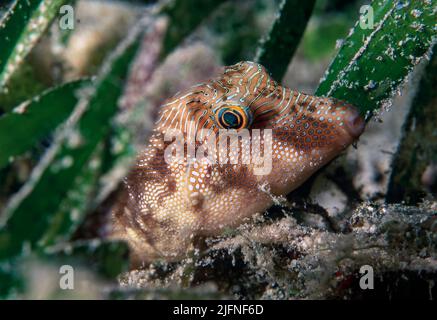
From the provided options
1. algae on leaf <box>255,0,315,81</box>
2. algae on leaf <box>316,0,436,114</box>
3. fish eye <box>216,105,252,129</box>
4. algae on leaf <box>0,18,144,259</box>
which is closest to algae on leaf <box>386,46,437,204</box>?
algae on leaf <box>316,0,436,114</box>

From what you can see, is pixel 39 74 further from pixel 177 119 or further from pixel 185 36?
pixel 185 36

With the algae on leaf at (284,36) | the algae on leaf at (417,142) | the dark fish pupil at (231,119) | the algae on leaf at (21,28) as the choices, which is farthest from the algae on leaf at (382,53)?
the algae on leaf at (21,28)

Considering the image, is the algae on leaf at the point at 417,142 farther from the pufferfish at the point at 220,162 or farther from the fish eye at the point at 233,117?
the fish eye at the point at 233,117

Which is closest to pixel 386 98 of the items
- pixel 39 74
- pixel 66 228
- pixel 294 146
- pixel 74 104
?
pixel 294 146

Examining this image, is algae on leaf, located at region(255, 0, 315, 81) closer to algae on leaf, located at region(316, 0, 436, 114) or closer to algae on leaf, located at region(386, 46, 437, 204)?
algae on leaf, located at region(316, 0, 436, 114)

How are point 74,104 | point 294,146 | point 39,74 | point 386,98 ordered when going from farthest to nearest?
point 39,74, point 386,98, point 294,146, point 74,104

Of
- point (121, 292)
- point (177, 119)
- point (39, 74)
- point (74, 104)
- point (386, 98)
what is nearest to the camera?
point (121, 292)

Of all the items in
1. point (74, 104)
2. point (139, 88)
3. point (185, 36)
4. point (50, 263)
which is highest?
point (185, 36)

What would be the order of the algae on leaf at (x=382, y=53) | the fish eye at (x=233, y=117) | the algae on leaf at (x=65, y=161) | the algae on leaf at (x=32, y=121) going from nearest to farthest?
1. the algae on leaf at (x=65, y=161)
2. the algae on leaf at (x=32, y=121)
3. the fish eye at (x=233, y=117)
4. the algae on leaf at (x=382, y=53)

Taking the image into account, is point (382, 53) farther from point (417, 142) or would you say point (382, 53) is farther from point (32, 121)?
point (32, 121)
